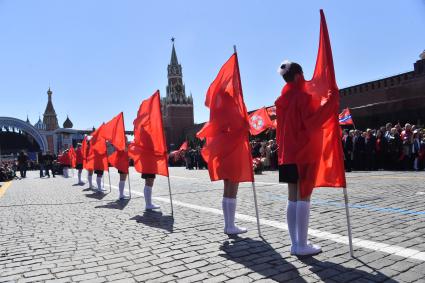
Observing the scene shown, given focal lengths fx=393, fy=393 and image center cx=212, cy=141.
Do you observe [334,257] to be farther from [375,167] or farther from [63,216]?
[375,167]

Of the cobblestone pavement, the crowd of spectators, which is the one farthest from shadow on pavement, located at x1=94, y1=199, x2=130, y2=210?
the crowd of spectators

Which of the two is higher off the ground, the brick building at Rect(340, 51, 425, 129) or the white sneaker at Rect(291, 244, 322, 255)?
the brick building at Rect(340, 51, 425, 129)

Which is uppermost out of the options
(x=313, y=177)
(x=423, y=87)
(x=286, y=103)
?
(x=423, y=87)

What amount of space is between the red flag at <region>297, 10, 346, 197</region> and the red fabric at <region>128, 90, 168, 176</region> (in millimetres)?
4335

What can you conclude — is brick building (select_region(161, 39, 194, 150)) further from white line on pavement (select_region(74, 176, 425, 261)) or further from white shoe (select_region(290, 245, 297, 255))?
white shoe (select_region(290, 245, 297, 255))

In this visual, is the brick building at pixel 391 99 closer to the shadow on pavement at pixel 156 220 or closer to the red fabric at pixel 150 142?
the red fabric at pixel 150 142

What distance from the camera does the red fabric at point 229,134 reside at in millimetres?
5449

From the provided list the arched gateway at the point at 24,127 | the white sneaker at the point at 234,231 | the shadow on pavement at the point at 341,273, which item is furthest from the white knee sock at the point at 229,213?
the arched gateway at the point at 24,127

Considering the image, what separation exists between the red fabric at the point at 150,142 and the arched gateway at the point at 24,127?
70.0 meters

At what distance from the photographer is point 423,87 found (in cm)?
2562

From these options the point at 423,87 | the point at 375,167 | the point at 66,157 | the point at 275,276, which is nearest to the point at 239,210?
the point at 275,276

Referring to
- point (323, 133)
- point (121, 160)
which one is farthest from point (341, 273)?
point (121, 160)

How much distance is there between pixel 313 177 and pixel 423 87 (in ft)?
82.5

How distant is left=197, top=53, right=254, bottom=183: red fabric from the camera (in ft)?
17.9
